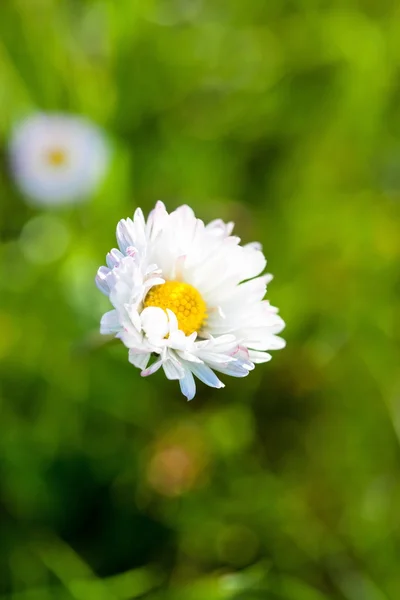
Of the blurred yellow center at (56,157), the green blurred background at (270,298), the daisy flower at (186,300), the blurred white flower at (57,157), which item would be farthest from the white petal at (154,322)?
the blurred yellow center at (56,157)

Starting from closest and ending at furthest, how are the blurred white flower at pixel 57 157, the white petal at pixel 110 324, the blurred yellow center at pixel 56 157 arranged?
the white petal at pixel 110 324, the blurred white flower at pixel 57 157, the blurred yellow center at pixel 56 157

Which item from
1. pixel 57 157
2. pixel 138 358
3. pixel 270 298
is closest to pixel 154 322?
pixel 138 358

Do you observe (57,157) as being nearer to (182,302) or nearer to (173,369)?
(182,302)

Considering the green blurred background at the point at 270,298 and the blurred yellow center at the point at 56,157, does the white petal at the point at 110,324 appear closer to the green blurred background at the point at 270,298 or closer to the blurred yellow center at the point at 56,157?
the green blurred background at the point at 270,298

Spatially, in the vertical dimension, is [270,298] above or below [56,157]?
below

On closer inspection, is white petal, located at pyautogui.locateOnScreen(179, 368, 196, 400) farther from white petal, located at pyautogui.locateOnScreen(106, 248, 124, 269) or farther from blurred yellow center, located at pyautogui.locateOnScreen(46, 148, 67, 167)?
blurred yellow center, located at pyautogui.locateOnScreen(46, 148, 67, 167)

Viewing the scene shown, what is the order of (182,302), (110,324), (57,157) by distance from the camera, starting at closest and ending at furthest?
(110,324) → (182,302) → (57,157)
